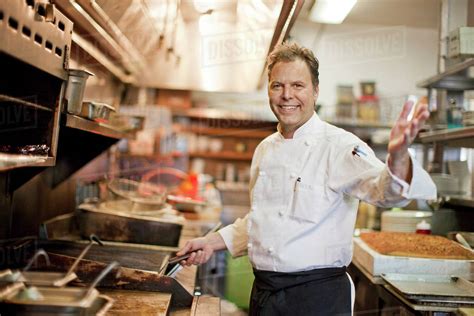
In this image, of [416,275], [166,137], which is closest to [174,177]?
[166,137]

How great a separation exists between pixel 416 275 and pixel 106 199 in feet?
6.11

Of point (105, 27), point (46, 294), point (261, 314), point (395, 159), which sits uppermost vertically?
point (105, 27)

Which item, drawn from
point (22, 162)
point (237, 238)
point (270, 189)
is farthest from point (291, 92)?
point (22, 162)

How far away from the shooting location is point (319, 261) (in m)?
1.90

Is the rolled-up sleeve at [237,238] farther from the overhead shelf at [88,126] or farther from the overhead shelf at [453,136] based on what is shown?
the overhead shelf at [453,136]

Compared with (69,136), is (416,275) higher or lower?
lower

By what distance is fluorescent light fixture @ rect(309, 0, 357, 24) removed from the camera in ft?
11.3

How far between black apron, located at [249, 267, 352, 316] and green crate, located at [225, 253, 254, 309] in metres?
2.02

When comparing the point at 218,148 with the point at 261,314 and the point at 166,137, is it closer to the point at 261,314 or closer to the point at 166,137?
the point at 166,137

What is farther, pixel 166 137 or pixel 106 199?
pixel 166 137

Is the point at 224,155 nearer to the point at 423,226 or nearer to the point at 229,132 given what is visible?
the point at 229,132

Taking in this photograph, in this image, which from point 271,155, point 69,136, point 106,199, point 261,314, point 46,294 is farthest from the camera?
point 106,199

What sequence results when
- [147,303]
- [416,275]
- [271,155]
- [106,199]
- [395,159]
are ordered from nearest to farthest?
[395,159] < [147,303] < [271,155] < [416,275] < [106,199]

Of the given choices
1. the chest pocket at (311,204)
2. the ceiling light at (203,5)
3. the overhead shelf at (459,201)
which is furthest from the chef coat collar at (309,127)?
A: the overhead shelf at (459,201)
